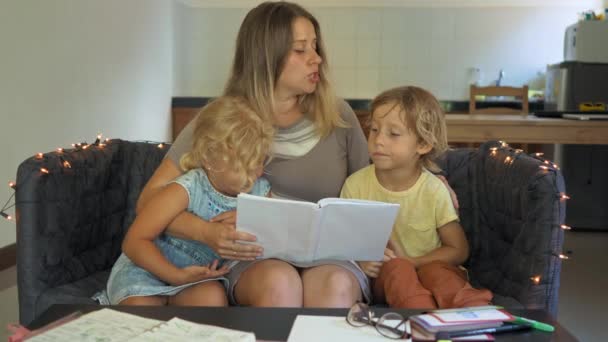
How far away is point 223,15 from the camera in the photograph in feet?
20.1

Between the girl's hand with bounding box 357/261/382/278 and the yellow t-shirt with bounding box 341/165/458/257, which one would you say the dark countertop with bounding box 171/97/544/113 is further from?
the girl's hand with bounding box 357/261/382/278

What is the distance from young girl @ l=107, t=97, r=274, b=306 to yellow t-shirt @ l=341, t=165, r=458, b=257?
359mm

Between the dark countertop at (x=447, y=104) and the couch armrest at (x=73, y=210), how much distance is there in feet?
11.6

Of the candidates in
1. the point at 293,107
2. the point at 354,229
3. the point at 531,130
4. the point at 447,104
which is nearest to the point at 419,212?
the point at 354,229

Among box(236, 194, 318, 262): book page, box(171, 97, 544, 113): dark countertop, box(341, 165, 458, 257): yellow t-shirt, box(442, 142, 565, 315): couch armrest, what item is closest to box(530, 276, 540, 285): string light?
box(442, 142, 565, 315): couch armrest

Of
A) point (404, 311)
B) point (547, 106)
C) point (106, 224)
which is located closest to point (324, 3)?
point (547, 106)

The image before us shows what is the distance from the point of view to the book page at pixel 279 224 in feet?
4.85

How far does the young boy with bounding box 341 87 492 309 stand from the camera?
184 cm

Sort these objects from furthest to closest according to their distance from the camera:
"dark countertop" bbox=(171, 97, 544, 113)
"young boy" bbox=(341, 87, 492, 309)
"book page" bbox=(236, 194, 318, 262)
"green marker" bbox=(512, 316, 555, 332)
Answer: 1. "dark countertop" bbox=(171, 97, 544, 113)
2. "young boy" bbox=(341, 87, 492, 309)
3. "book page" bbox=(236, 194, 318, 262)
4. "green marker" bbox=(512, 316, 555, 332)

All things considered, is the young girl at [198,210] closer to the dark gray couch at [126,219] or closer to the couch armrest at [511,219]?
the dark gray couch at [126,219]

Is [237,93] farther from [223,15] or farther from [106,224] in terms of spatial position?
[223,15]

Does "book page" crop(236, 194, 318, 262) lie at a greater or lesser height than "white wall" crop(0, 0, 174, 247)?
lesser

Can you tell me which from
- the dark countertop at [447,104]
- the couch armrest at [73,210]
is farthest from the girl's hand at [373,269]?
the dark countertop at [447,104]

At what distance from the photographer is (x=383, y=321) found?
1.16m
